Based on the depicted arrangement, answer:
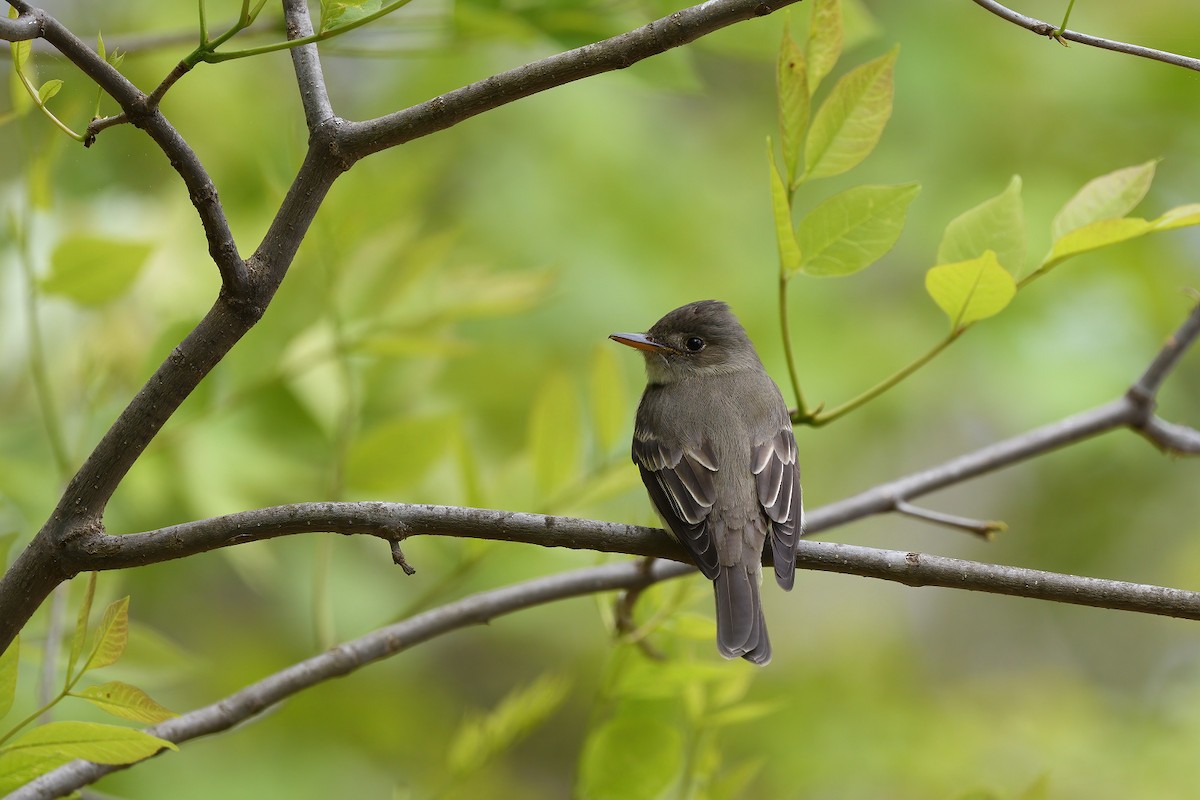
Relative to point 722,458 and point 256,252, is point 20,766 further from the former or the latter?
point 722,458

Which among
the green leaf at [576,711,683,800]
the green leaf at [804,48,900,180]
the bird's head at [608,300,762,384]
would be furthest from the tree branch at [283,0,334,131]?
the bird's head at [608,300,762,384]

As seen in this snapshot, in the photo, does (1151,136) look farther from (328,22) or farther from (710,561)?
(328,22)

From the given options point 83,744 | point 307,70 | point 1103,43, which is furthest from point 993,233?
point 83,744

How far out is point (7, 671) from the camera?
1439 mm

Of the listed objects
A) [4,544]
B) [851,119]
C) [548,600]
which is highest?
[851,119]

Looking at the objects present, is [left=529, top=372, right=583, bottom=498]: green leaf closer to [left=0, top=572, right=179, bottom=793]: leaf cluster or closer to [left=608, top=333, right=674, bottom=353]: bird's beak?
[left=0, top=572, right=179, bottom=793]: leaf cluster

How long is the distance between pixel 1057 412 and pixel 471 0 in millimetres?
2217

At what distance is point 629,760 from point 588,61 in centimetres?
118

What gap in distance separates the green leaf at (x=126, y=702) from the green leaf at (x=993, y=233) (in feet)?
4.36

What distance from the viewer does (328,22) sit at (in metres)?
1.37

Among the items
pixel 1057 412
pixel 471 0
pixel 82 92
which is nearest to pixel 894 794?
pixel 1057 412

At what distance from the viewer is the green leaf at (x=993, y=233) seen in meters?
1.90

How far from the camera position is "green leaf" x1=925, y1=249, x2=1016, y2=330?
5.92 ft

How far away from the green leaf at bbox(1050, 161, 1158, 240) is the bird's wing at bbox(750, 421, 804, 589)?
0.80 meters
